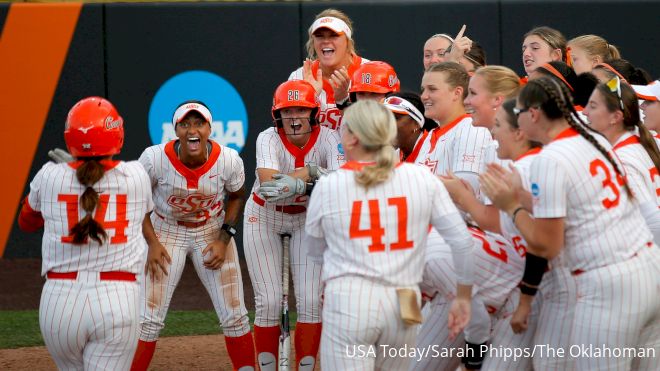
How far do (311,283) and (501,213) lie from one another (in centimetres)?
188

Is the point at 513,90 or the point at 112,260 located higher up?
the point at 513,90

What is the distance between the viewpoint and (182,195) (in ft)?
19.6

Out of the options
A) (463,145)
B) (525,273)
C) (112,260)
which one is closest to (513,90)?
(463,145)

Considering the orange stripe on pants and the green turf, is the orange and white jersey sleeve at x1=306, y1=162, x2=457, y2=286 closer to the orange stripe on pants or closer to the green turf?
the green turf

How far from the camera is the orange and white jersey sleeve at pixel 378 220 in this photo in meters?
3.92

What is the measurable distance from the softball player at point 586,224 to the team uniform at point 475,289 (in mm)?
311

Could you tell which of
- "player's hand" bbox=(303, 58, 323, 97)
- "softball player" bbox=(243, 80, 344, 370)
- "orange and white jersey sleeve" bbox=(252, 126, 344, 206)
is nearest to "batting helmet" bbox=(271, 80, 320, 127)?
"softball player" bbox=(243, 80, 344, 370)

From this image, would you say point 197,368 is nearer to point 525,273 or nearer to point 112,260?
point 112,260

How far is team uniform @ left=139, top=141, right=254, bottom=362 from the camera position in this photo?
5.92m

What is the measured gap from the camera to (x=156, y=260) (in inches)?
227

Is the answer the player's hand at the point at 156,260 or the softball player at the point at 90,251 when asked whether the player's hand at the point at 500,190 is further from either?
the player's hand at the point at 156,260

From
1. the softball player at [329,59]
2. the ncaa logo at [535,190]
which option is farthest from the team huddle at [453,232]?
the softball player at [329,59]

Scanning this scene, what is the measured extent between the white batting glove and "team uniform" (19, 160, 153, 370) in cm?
127

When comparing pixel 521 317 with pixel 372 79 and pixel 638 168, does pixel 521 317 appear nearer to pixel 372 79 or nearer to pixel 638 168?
pixel 638 168
